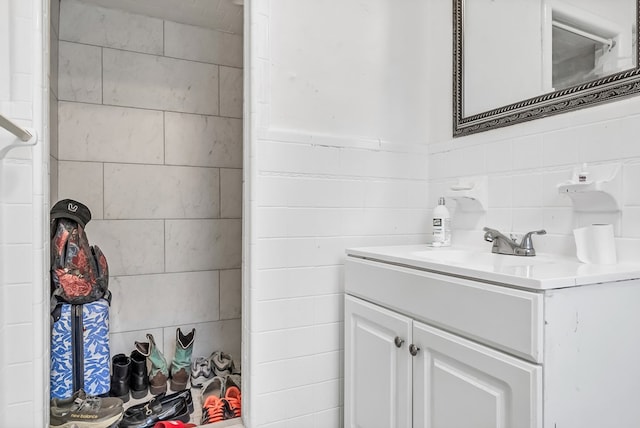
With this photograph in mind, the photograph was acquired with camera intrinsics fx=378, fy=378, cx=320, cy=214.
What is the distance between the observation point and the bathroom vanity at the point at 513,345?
2.75 ft

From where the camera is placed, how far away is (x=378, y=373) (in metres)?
1.35

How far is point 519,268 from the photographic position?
1.04 m

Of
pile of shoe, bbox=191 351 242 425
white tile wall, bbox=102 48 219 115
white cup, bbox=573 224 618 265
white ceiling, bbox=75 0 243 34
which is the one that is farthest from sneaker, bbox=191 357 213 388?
white ceiling, bbox=75 0 243 34

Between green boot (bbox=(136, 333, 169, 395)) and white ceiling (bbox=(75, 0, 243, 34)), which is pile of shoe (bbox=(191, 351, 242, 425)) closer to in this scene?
green boot (bbox=(136, 333, 169, 395))

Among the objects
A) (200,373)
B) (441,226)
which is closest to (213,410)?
(200,373)

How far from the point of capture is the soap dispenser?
64.0 inches

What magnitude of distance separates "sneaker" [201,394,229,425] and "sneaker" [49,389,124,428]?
0.37 metres

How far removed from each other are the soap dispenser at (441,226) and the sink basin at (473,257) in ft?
0.20

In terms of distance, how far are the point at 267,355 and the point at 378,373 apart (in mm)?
460

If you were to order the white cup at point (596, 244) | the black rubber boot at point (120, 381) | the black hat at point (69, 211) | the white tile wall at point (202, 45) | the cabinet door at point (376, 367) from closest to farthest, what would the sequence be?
the white cup at point (596, 244) < the cabinet door at point (376, 367) < the black hat at point (69, 211) < the black rubber boot at point (120, 381) < the white tile wall at point (202, 45)

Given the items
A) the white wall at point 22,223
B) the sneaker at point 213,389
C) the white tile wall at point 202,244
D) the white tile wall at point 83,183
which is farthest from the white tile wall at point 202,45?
the sneaker at point 213,389

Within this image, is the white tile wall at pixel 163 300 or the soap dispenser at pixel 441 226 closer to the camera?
the soap dispenser at pixel 441 226

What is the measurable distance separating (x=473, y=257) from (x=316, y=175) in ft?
2.33

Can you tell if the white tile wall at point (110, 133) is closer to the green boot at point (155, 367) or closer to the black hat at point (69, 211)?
the black hat at point (69, 211)
